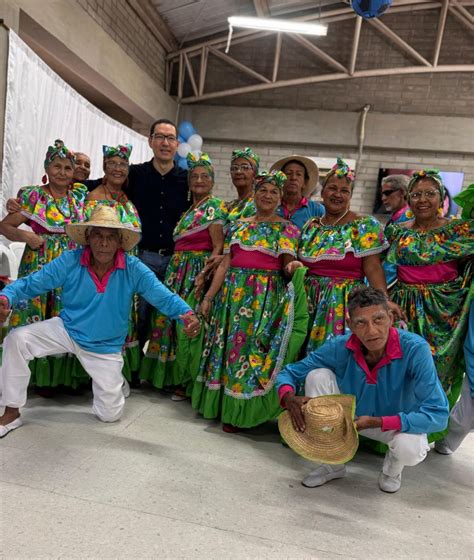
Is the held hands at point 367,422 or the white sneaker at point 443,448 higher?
the held hands at point 367,422

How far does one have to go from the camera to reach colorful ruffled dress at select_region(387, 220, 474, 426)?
2.20 m

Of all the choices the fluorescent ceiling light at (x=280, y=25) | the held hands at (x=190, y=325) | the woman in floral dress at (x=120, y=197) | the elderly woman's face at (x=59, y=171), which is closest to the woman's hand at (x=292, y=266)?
the held hands at (x=190, y=325)

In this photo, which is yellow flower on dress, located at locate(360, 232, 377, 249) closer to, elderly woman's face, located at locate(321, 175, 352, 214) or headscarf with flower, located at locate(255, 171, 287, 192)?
elderly woman's face, located at locate(321, 175, 352, 214)

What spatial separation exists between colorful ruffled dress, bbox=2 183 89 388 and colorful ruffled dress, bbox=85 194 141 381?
138 mm

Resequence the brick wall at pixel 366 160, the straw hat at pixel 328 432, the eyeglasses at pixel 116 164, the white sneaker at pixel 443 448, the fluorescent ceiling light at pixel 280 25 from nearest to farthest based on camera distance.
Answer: the straw hat at pixel 328 432, the white sneaker at pixel 443 448, the eyeglasses at pixel 116 164, the fluorescent ceiling light at pixel 280 25, the brick wall at pixel 366 160

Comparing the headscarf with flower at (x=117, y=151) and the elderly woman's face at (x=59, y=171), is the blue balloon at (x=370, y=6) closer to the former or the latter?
the headscarf with flower at (x=117, y=151)

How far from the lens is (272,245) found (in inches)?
94.3

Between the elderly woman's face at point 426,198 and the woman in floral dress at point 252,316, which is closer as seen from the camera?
the elderly woman's face at point 426,198

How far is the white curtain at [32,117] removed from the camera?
3918 millimetres

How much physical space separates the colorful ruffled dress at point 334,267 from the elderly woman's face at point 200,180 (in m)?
0.73

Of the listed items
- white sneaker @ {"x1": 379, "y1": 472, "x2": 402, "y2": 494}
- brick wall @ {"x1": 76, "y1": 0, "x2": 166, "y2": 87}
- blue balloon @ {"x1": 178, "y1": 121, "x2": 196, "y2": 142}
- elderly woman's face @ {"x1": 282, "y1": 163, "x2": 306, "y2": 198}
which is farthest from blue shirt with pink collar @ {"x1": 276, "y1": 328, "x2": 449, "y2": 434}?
blue balloon @ {"x1": 178, "y1": 121, "x2": 196, "y2": 142}

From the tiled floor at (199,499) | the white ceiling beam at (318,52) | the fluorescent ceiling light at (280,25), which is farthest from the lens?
the white ceiling beam at (318,52)

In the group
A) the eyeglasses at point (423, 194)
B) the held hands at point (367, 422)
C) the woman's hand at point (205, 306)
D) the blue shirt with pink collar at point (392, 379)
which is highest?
the eyeglasses at point (423, 194)

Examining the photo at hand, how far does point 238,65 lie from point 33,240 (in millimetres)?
6629
